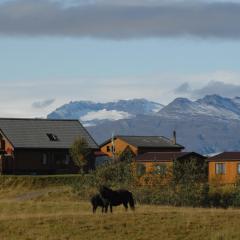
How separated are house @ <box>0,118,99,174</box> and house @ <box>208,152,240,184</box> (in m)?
18.9

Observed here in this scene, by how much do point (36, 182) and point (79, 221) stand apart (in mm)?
49185

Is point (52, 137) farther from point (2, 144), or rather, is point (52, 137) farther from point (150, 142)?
point (150, 142)

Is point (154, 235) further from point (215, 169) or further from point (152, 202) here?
point (215, 169)

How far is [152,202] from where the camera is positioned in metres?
74.6

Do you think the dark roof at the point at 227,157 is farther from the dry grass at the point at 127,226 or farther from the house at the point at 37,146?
the dry grass at the point at 127,226

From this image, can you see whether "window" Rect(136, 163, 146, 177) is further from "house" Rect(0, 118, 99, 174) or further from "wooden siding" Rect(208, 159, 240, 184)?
"house" Rect(0, 118, 99, 174)

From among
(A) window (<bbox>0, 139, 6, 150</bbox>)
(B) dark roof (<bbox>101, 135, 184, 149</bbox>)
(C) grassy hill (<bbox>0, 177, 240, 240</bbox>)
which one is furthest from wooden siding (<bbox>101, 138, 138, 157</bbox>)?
(C) grassy hill (<bbox>0, 177, 240, 240</bbox>)

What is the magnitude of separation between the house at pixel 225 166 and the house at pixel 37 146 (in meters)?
18.9

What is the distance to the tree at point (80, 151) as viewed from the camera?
10800 cm

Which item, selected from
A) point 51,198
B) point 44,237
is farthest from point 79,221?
point 51,198

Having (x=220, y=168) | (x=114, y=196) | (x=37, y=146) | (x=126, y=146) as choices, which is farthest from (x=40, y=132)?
(x=114, y=196)

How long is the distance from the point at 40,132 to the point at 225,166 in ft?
91.7

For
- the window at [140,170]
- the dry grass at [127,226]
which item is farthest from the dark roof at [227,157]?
the dry grass at [127,226]

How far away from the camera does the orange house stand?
132 m
